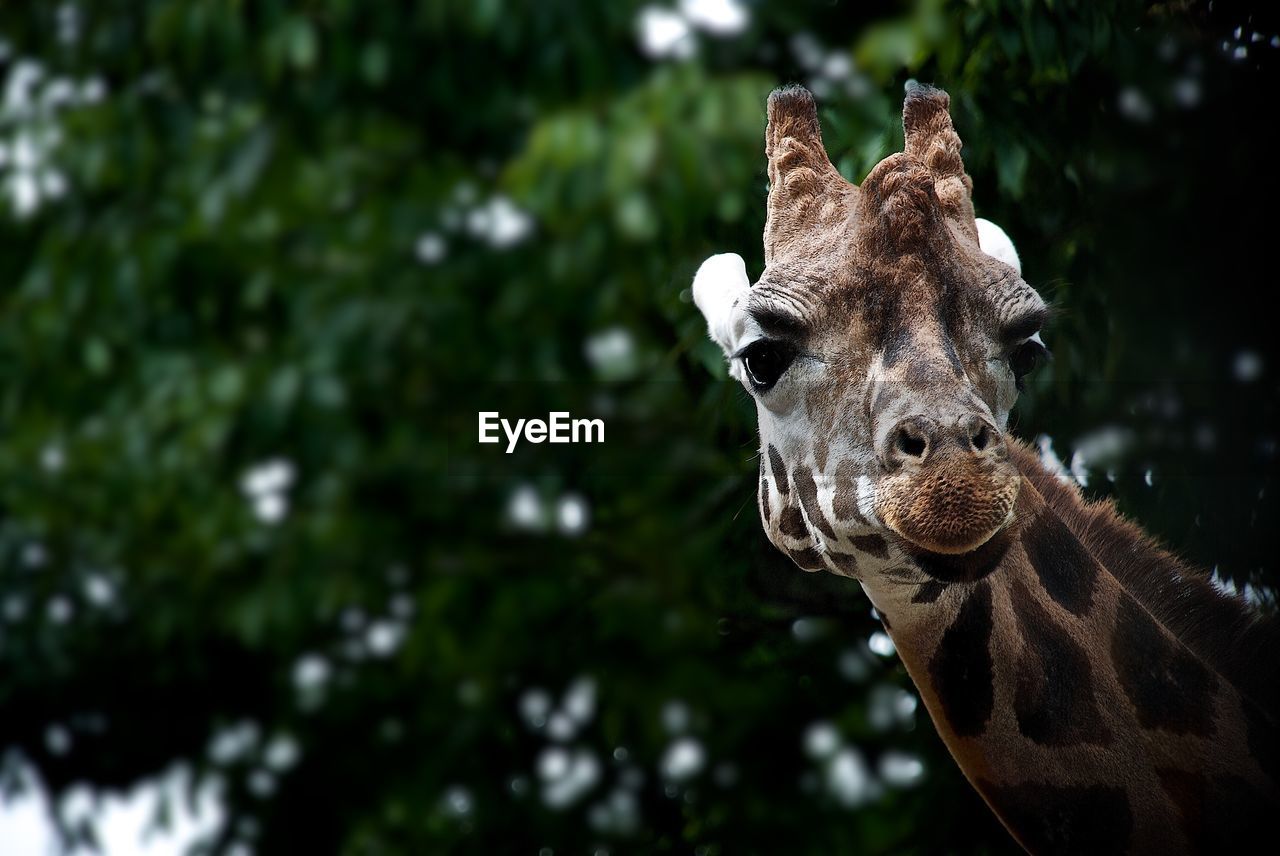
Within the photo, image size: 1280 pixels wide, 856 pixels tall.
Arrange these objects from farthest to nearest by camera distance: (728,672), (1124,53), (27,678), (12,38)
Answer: (27,678) < (12,38) < (728,672) < (1124,53)

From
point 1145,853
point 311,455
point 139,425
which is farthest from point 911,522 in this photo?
point 139,425

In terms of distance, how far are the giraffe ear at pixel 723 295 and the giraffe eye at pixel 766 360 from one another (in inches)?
1.1

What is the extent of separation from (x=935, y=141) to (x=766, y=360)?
0.90ft

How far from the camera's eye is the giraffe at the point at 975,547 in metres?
1.21

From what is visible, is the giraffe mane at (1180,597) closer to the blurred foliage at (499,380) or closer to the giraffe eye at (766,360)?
the giraffe eye at (766,360)

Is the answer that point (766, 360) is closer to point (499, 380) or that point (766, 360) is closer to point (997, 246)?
point (997, 246)

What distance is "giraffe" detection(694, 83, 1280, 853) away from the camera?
1.21 metres

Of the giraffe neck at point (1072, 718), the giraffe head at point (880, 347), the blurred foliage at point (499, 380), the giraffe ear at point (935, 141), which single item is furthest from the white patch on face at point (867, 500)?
the blurred foliage at point (499, 380)

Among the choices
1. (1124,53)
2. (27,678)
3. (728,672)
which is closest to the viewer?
(1124,53)

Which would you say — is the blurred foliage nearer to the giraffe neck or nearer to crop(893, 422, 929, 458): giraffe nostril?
the giraffe neck

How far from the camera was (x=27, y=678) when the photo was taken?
3.73 meters

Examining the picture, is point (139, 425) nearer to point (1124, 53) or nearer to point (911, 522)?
point (1124, 53)

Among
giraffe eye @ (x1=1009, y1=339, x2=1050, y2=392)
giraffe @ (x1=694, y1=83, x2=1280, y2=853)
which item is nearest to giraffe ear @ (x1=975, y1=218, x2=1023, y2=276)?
giraffe @ (x1=694, y1=83, x2=1280, y2=853)

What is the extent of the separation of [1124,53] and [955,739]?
1433 millimetres
